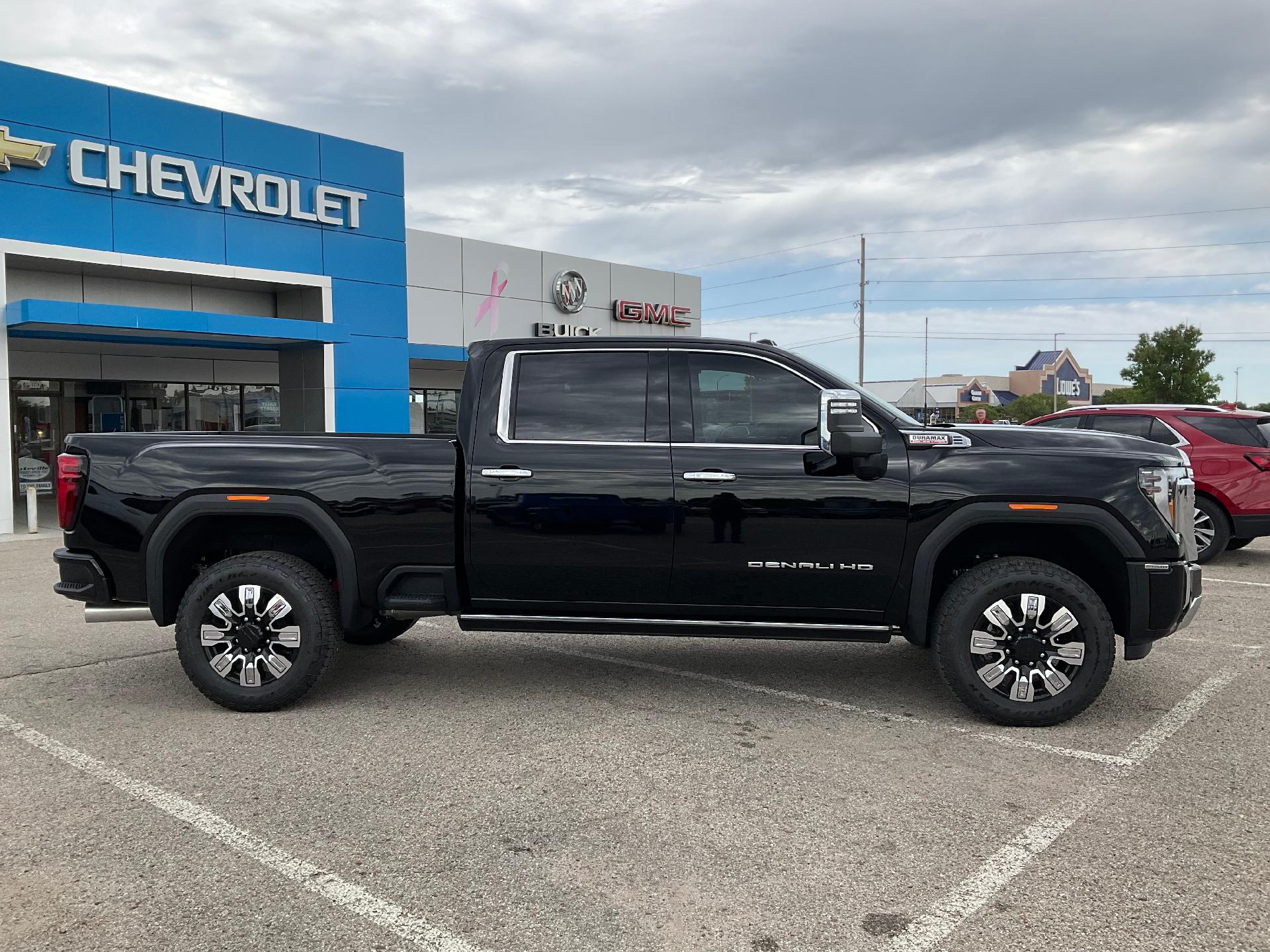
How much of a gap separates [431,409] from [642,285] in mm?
7715

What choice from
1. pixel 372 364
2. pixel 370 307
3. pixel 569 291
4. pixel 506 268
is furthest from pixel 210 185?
pixel 569 291

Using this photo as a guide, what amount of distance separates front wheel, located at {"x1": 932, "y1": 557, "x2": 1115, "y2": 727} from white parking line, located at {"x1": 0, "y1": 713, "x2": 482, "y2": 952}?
9.64 feet

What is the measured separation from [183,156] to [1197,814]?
18912 mm

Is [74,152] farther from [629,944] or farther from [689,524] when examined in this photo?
[629,944]

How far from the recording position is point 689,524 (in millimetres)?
5031

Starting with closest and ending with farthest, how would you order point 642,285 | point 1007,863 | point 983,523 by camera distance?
point 1007,863, point 983,523, point 642,285

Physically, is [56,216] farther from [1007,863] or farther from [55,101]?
[1007,863]

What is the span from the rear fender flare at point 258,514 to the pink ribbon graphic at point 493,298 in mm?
21481

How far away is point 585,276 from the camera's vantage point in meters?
28.9

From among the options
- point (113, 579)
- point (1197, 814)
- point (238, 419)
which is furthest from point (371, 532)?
point (238, 419)

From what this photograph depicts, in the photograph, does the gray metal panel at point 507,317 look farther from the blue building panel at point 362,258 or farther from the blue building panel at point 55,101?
the blue building panel at point 55,101

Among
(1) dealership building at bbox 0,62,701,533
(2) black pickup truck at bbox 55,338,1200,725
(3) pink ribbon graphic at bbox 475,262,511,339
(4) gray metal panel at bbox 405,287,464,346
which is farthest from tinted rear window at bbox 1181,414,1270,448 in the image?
(3) pink ribbon graphic at bbox 475,262,511,339

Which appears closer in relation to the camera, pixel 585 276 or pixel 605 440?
pixel 605 440

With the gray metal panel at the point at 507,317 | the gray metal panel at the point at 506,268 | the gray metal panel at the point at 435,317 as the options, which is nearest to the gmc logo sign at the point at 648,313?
the gray metal panel at the point at 507,317
